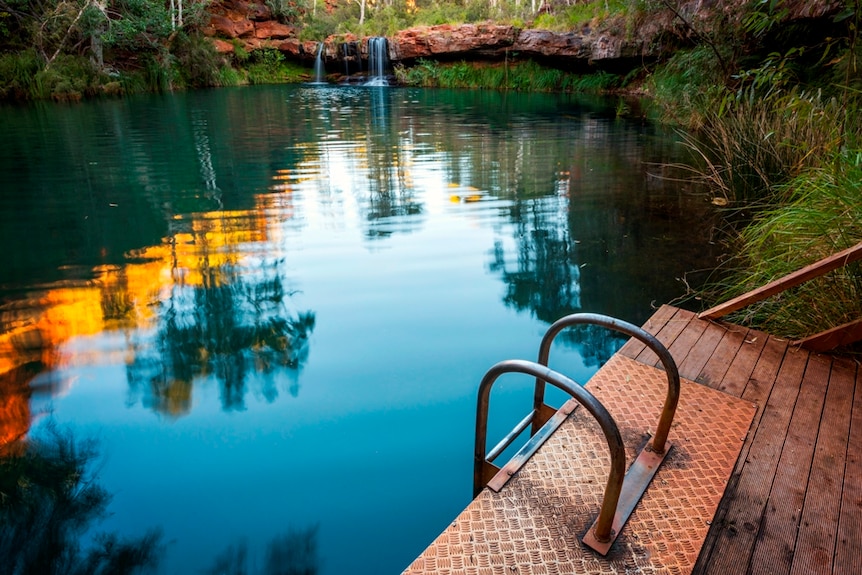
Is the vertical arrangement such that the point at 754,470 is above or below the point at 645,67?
below

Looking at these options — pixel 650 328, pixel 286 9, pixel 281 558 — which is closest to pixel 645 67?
pixel 650 328

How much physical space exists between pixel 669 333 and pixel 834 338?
0.71 metres

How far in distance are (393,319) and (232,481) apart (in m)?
1.61

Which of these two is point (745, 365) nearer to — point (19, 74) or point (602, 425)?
point (602, 425)

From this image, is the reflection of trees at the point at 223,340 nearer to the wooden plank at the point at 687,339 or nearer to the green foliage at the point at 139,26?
the wooden plank at the point at 687,339

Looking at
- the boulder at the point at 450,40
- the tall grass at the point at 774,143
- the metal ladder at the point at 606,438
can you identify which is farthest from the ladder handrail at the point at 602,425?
the boulder at the point at 450,40

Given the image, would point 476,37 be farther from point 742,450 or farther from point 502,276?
point 742,450

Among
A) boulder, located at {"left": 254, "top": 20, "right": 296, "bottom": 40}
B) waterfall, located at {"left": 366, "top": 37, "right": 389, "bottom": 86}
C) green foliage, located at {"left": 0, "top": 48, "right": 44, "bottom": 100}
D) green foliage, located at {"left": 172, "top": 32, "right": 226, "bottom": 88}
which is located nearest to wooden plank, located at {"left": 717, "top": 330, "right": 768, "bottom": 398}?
green foliage, located at {"left": 0, "top": 48, "right": 44, "bottom": 100}

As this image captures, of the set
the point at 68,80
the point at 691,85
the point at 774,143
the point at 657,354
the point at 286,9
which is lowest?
the point at 657,354

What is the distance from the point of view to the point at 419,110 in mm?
14516

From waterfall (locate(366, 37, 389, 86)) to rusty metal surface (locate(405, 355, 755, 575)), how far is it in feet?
73.4

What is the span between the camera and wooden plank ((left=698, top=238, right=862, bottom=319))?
247cm

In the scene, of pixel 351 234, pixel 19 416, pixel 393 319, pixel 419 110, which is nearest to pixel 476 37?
pixel 419 110

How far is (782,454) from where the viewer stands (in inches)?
82.2
